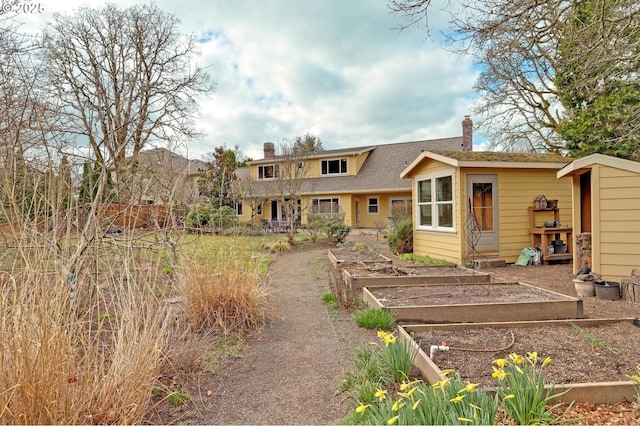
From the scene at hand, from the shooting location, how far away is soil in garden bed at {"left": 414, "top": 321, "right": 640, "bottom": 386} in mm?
2857

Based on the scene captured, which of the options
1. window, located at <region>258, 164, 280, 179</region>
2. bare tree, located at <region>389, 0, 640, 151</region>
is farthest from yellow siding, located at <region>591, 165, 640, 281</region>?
window, located at <region>258, 164, 280, 179</region>

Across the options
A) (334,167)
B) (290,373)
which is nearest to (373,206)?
(334,167)

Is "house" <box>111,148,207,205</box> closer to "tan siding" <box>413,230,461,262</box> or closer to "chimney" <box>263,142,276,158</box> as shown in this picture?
"tan siding" <box>413,230,461,262</box>

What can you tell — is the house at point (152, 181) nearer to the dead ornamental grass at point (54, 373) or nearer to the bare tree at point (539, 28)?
the dead ornamental grass at point (54, 373)

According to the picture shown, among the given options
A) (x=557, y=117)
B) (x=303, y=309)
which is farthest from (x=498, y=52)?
(x=557, y=117)

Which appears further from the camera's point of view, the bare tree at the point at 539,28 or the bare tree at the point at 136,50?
the bare tree at the point at 136,50

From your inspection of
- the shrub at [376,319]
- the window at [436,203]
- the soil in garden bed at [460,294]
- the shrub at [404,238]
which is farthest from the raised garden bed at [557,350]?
the shrub at [404,238]

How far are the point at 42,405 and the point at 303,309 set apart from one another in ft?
12.4

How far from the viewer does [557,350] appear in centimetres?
332

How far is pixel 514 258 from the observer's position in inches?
375

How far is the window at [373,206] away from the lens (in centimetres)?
2377

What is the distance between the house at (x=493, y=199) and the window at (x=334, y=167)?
49.8 ft

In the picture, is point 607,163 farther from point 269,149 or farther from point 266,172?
point 269,149

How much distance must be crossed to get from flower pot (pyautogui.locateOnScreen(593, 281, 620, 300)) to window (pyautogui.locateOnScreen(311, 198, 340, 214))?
525 inches
